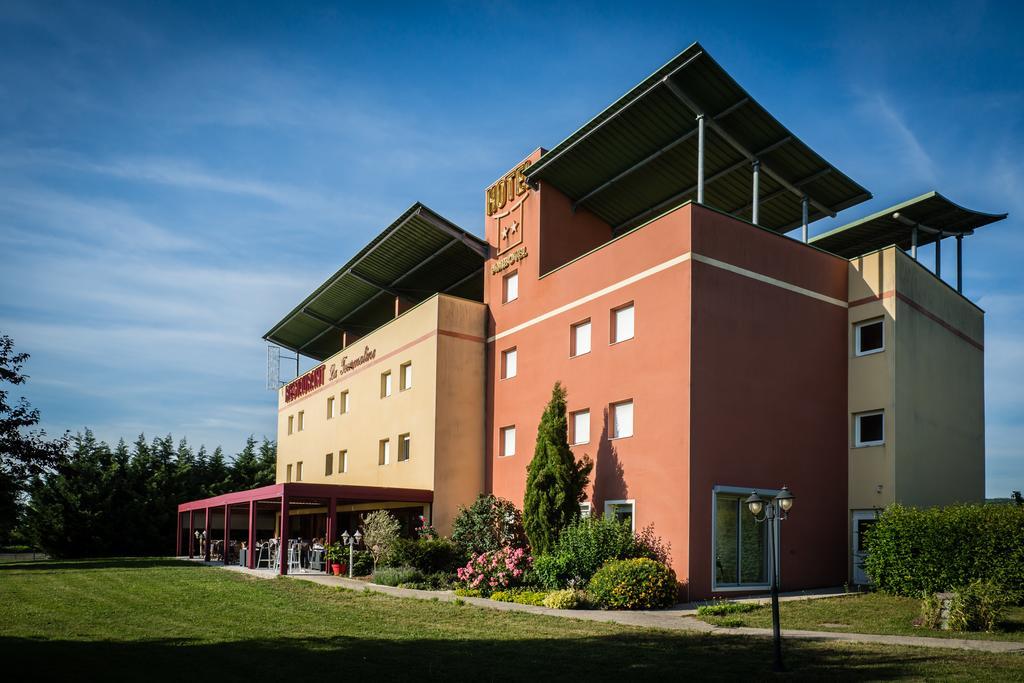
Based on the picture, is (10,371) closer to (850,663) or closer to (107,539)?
(850,663)

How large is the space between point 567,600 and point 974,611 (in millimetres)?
7466

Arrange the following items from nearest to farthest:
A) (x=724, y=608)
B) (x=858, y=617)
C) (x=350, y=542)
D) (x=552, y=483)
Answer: (x=858, y=617) → (x=724, y=608) → (x=552, y=483) → (x=350, y=542)

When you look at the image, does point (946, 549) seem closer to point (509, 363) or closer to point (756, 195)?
point (756, 195)

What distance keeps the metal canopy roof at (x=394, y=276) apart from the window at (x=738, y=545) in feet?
41.7

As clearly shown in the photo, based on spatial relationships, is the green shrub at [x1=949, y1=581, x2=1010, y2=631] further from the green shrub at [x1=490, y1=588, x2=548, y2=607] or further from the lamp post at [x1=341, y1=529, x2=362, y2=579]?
the lamp post at [x1=341, y1=529, x2=362, y2=579]

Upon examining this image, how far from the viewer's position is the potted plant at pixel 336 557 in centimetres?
2598

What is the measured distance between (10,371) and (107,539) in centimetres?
3329

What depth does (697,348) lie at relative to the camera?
20156 mm

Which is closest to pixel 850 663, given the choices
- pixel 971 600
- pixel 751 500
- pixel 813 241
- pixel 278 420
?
pixel 751 500

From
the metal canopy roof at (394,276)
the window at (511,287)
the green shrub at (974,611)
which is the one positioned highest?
the metal canopy roof at (394,276)

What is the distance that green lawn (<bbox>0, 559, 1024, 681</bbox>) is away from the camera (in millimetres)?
11266

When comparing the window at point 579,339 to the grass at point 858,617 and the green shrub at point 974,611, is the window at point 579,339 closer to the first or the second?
the grass at point 858,617

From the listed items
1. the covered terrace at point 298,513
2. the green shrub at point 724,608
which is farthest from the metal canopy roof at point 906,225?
the covered terrace at point 298,513

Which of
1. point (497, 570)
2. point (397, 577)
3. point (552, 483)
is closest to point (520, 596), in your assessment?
point (497, 570)
